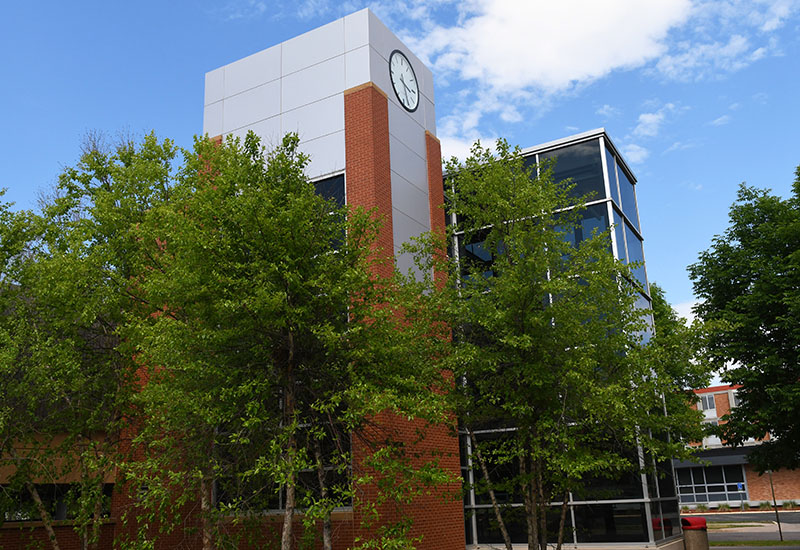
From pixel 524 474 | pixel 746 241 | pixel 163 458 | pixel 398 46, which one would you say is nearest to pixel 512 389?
pixel 524 474

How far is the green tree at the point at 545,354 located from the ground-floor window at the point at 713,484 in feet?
144

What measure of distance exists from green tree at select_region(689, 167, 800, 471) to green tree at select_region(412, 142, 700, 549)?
8342mm

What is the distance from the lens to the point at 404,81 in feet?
63.5

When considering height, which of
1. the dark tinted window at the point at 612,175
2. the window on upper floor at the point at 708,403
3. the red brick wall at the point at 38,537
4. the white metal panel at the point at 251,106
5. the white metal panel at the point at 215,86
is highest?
the white metal panel at the point at 215,86

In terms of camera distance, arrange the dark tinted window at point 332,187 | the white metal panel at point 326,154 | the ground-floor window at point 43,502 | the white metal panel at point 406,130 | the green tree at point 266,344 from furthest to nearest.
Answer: the white metal panel at point 406,130 < the white metal panel at point 326,154 < the dark tinted window at point 332,187 < the ground-floor window at point 43,502 < the green tree at point 266,344

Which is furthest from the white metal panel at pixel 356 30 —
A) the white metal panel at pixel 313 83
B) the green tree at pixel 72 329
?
the green tree at pixel 72 329

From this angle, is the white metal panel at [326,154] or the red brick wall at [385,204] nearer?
the red brick wall at [385,204]

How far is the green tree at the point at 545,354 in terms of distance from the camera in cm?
1131

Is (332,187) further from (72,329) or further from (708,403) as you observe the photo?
(708,403)

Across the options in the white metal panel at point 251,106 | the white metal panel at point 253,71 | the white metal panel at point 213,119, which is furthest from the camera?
the white metal panel at point 213,119

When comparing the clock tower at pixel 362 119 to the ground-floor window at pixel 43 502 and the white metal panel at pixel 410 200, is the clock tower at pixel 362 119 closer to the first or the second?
the white metal panel at pixel 410 200

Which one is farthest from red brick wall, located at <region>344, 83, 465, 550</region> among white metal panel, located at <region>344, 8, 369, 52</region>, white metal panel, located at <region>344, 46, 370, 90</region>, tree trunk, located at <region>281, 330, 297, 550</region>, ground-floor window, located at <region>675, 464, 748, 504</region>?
ground-floor window, located at <region>675, 464, 748, 504</region>

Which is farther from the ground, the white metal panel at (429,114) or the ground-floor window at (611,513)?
the white metal panel at (429,114)

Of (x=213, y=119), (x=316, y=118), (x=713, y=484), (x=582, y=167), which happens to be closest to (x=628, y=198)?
(x=582, y=167)
